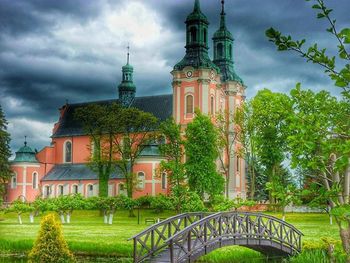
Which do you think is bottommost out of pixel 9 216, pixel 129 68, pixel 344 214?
pixel 9 216

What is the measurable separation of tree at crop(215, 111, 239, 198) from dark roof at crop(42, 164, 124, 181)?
40.9 ft

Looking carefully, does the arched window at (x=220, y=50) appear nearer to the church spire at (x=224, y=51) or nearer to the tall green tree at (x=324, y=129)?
the church spire at (x=224, y=51)

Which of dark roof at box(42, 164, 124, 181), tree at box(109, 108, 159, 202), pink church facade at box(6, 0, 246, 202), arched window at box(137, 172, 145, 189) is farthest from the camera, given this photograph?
dark roof at box(42, 164, 124, 181)

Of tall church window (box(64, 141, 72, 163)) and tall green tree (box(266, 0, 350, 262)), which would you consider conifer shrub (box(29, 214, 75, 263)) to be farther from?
tall church window (box(64, 141, 72, 163))

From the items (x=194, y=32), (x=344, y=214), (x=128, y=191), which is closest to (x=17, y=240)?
(x=344, y=214)

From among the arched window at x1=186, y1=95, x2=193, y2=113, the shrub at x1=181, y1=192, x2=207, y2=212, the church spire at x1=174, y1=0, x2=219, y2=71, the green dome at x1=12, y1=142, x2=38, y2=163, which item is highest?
the church spire at x1=174, y1=0, x2=219, y2=71

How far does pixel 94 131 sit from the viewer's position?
57.8 metres

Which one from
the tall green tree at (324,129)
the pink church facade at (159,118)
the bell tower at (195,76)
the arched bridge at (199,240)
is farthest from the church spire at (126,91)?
the tall green tree at (324,129)

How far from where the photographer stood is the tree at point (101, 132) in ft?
181

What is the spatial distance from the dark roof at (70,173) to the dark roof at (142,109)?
445 centimetres

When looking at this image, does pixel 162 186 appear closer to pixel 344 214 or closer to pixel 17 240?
pixel 17 240

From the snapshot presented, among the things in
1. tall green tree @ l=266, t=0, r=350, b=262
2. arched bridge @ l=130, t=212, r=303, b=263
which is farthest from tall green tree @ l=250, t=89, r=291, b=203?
tall green tree @ l=266, t=0, r=350, b=262

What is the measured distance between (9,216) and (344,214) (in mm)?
52978

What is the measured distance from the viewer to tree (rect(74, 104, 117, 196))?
55188 mm
